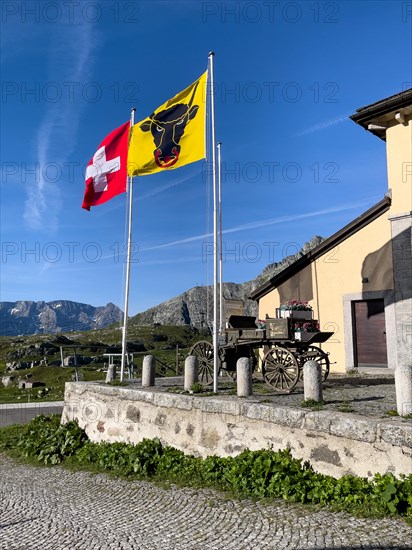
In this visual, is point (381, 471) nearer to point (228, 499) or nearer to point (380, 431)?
point (380, 431)

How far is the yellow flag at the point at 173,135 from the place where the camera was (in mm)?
10938

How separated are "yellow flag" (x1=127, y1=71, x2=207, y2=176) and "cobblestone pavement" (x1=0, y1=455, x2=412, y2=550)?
7476 mm

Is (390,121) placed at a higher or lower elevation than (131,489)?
higher

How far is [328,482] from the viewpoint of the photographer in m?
6.70

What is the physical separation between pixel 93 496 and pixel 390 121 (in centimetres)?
1258

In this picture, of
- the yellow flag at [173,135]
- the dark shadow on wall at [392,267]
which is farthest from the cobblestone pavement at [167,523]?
the dark shadow on wall at [392,267]

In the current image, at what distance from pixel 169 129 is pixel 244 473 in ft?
27.7

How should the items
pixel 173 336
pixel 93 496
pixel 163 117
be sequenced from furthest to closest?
pixel 173 336, pixel 163 117, pixel 93 496

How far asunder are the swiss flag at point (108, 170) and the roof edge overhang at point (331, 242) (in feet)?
25.0

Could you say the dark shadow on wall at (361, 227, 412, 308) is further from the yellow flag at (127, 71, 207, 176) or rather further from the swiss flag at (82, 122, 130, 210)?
the swiss flag at (82, 122, 130, 210)

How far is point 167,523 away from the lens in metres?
6.47

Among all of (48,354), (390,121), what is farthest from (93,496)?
(48,354)

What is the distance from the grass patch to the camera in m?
6.02

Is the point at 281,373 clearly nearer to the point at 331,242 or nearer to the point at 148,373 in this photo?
the point at 148,373
